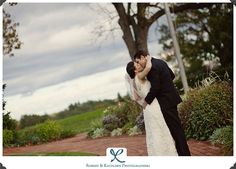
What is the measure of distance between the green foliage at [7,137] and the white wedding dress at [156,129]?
187 cm

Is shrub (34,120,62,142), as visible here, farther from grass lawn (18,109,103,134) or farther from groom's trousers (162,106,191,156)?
groom's trousers (162,106,191,156)

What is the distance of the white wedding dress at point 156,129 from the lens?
667 centimetres

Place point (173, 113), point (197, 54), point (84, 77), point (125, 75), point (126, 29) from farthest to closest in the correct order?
point (197, 54) < point (126, 29) < point (84, 77) < point (125, 75) < point (173, 113)

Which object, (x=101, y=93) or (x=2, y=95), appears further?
(x=101, y=93)

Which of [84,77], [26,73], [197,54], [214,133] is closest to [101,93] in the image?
[84,77]

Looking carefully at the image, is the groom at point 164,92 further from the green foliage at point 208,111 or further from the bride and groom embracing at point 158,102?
the green foliage at point 208,111

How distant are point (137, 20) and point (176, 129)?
3.61 m

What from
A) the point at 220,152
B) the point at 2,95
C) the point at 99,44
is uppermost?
the point at 99,44

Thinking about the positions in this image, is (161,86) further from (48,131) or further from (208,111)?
(48,131)

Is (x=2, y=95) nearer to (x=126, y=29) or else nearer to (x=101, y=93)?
(x=101, y=93)

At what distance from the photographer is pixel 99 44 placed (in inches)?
309

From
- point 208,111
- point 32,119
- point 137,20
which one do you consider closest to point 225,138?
point 208,111

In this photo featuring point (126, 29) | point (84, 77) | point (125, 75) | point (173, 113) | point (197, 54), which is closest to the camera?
point (173, 113)
